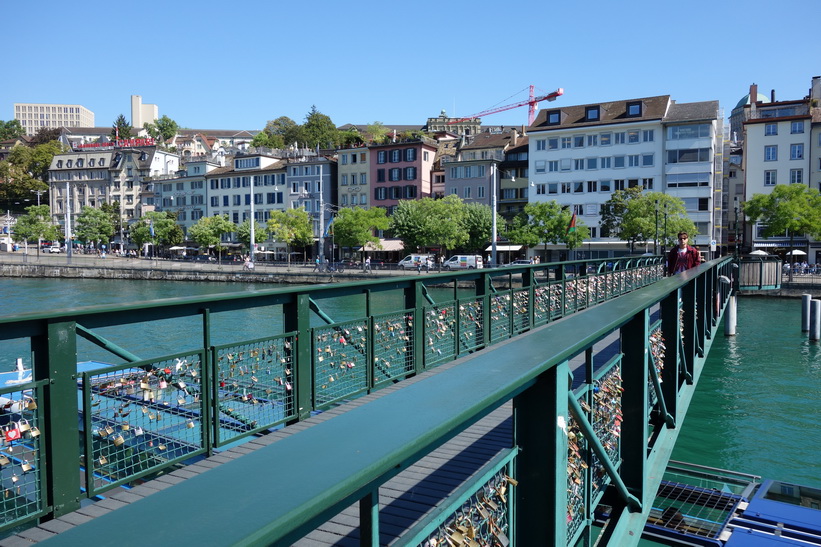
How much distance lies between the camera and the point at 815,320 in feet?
92.0

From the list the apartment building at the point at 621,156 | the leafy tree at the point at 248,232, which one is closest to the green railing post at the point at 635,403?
the apartment building at the point at 621,156

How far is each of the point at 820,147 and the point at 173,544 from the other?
72186 millimetres

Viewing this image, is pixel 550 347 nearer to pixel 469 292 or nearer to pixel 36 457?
pixel 36 457

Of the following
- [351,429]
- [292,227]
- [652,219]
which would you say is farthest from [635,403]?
[292,227]

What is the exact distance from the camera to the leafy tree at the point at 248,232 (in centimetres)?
8056

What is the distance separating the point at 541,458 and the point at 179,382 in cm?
356

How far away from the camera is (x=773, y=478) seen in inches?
477

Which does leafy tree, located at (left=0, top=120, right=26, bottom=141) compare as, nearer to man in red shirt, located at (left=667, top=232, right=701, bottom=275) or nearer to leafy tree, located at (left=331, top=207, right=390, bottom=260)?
leafy tree, located at (left=331, top=207, right=390, bottom=260)

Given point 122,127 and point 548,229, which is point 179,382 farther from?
point 122,127

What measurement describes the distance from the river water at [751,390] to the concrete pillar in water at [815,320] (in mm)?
422

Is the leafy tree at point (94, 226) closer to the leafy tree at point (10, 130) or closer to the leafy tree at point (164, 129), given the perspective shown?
the leafy tree at point (164, 129)

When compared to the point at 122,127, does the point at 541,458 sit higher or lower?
lower

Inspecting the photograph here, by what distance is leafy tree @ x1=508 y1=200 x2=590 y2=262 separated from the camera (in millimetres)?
60500

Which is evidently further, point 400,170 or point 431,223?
point 400,170
